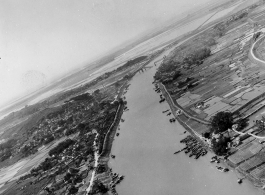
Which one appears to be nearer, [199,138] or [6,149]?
[199,138]

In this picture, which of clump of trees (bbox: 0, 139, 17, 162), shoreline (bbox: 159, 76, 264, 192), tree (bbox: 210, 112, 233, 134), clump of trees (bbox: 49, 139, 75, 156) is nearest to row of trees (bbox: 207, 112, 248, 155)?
tree (bbox: 210, 112, 233, 134)

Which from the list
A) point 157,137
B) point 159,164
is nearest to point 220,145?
point 159,164

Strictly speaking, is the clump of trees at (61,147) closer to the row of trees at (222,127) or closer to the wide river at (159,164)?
the wide river at (159,164)

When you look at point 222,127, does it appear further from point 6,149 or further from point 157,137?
point 6,149

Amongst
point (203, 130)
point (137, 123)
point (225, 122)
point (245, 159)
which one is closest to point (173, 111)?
point (137, 123)

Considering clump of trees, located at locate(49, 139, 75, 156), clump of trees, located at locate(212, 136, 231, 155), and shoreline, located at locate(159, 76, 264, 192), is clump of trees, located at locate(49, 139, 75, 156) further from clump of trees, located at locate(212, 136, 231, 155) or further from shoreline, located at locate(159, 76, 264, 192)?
clump of trees, located at locate(212, 136, 231, 155)

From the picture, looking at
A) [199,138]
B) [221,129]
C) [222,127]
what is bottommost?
[199,138]

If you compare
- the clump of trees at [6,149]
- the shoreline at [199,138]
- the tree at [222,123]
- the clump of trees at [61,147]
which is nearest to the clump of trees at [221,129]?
the tree at [222,123]
